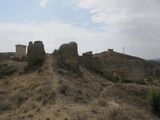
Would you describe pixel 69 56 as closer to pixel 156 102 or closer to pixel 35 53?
pixel 35 53

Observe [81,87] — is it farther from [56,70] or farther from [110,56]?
[110,56]

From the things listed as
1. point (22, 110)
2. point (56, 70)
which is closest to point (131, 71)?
point (56, 70)

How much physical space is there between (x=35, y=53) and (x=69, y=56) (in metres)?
4.06

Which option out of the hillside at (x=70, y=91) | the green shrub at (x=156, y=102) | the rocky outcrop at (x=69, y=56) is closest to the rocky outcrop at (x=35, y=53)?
the hillside at (x=70, y=91)

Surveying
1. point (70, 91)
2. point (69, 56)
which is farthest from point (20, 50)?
point (70, 91)

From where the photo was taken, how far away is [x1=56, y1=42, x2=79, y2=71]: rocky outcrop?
4031 cm

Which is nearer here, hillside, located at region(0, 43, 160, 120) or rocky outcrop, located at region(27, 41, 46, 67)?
hillside, located at region(0, 43, 160, 120)

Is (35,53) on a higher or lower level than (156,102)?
higher

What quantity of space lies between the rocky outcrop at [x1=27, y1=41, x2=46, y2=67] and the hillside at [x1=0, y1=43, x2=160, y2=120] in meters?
0.78

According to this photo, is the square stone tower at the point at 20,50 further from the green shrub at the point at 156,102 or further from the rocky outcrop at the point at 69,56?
the green shrub at the point at 156,102

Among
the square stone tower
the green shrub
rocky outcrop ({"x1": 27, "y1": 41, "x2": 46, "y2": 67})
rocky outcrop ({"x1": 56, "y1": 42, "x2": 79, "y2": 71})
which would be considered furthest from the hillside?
the square stone tower

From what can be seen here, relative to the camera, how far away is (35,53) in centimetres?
4206

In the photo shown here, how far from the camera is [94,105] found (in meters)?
33.5

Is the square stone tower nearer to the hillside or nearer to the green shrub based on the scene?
the hillside
